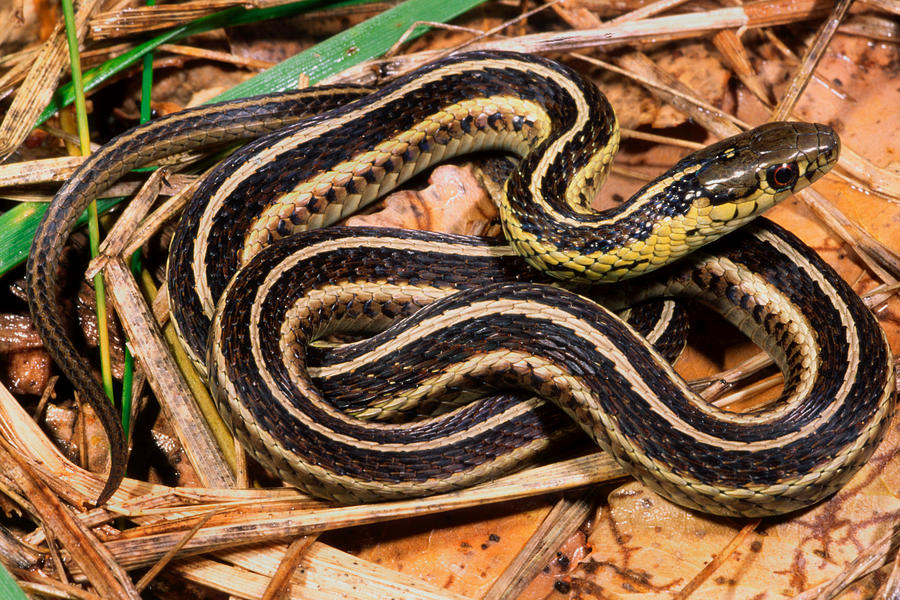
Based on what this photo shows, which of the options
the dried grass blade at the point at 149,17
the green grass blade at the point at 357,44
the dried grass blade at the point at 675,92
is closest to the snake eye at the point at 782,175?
the dried grass blade at the point at 675,92

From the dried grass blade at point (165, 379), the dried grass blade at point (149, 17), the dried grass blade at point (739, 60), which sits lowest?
the dried grass blade at point (165, 379)

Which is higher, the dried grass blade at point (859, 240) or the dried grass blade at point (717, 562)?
the dried grass blade at point (859, 240)

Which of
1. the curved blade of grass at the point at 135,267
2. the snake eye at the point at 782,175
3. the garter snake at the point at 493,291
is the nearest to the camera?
the garter snake at the point at 493,291

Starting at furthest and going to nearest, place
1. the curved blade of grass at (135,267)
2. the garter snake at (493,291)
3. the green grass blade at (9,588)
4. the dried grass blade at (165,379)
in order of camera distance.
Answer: the curved blade of grass at (135,267) < the dried grass blade at (165,379) < the garter snake at (493,291) < the green grass blade at (9,588)

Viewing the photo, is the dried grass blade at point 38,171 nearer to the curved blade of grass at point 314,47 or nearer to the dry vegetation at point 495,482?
the dry vegetation at point 495,482

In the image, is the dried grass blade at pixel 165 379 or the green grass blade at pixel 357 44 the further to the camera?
the green grass blade at pixel 357 44

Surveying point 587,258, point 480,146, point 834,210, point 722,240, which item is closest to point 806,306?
point 722,240

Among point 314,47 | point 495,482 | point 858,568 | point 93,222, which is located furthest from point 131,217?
point 858,568

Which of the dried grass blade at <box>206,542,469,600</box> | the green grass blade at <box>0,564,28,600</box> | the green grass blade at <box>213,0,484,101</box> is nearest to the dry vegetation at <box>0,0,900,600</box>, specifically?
the dried grass blade at <box>206,542,469,600</box>
